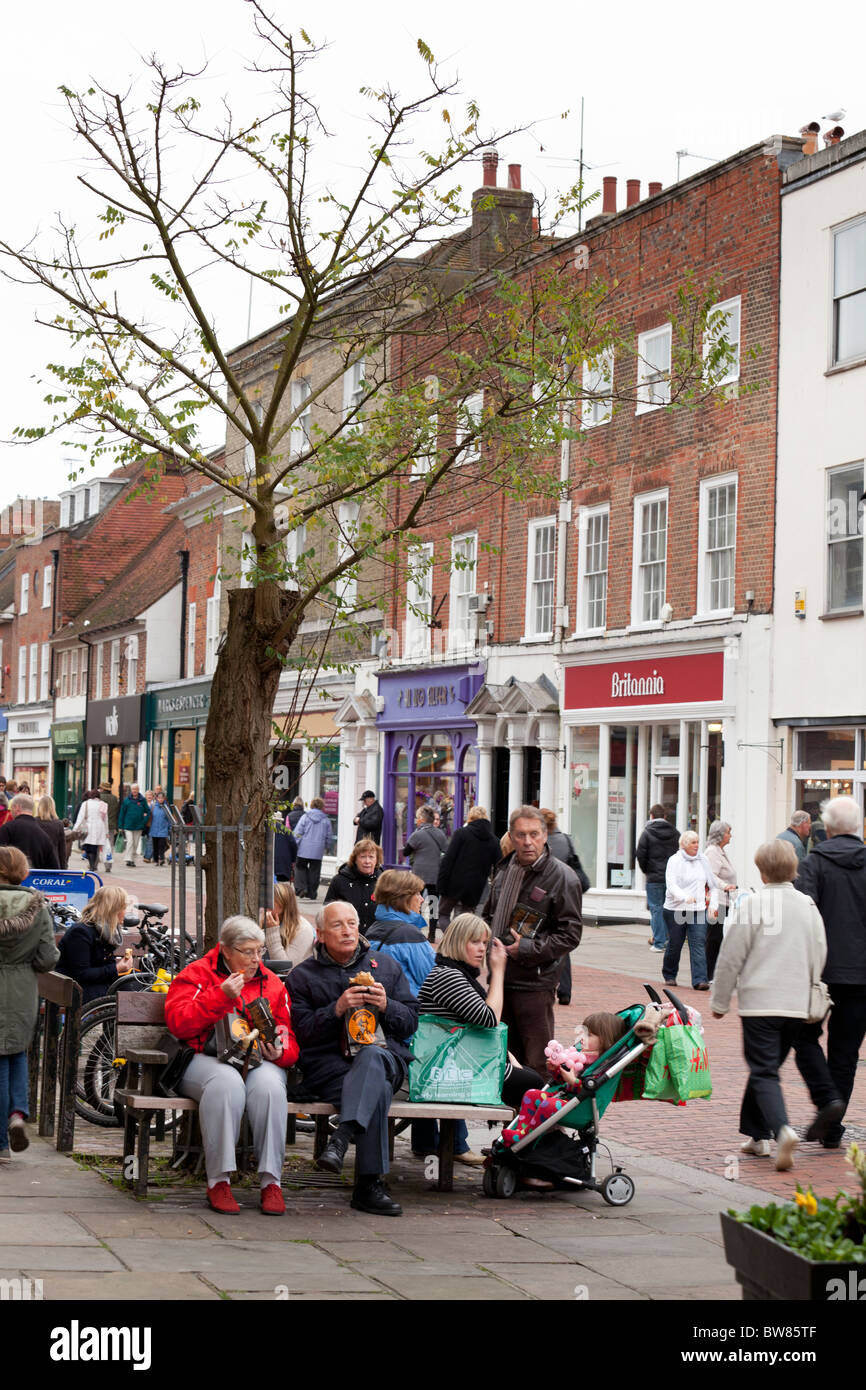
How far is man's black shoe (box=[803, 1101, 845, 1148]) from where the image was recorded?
9.94 meters

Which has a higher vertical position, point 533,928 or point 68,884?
point 533,928

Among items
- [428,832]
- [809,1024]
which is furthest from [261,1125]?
[428,832]

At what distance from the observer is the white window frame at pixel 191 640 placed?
49500 millimetres

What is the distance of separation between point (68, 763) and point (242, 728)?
54.7 m

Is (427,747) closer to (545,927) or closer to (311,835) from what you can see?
(311,835)

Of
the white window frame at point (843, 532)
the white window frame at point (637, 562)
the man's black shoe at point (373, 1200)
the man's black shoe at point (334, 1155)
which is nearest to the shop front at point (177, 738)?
the white window frame at point (637, 562)

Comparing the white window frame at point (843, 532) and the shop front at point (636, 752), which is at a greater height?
the white window frame at point (843, 532)

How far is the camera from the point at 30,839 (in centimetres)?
1619

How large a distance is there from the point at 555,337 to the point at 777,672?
12.8 meters

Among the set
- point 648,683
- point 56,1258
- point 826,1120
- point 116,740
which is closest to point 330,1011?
point 56,1258

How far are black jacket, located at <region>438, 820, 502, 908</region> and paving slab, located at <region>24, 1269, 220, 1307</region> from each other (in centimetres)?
1234

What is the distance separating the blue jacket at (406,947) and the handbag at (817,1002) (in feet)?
6.69

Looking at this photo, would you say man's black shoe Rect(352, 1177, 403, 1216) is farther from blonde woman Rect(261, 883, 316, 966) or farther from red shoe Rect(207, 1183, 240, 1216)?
blonde woman Rect(261, 883, 316, 966)

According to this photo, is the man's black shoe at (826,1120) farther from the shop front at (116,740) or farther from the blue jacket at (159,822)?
the shop front at (116,740)
